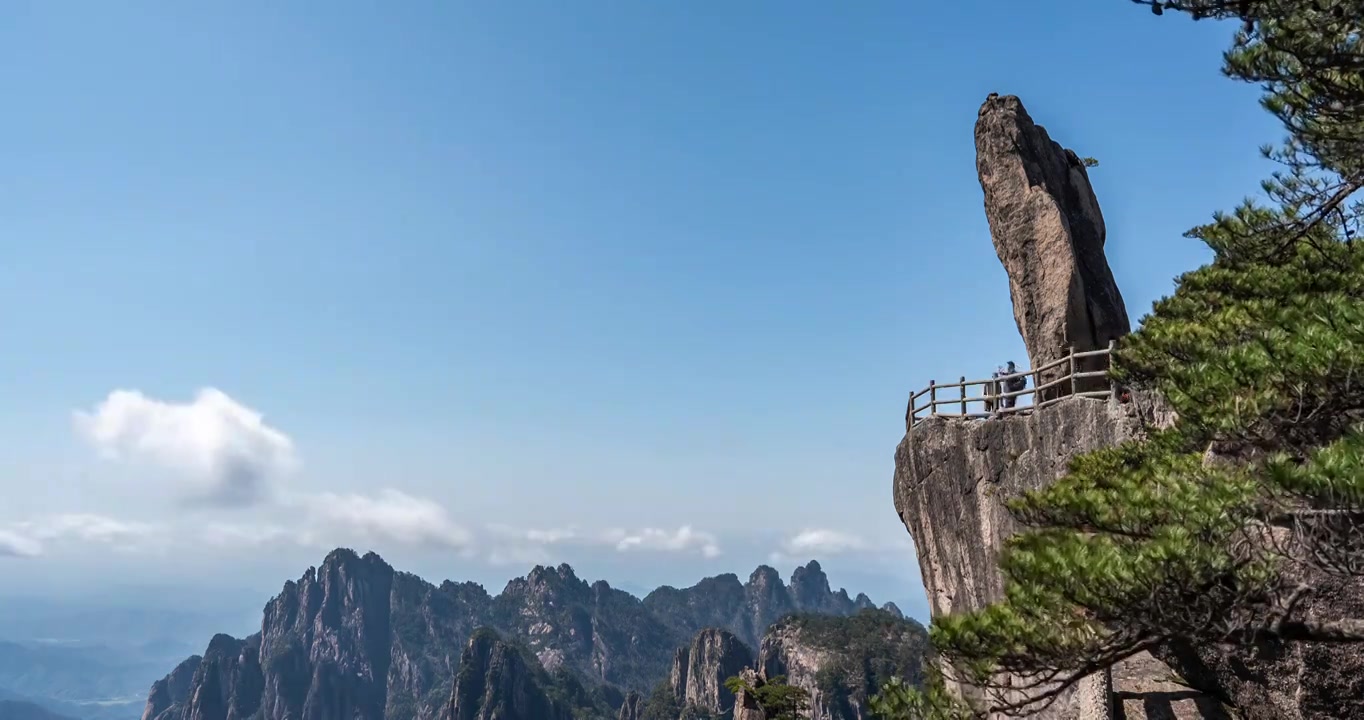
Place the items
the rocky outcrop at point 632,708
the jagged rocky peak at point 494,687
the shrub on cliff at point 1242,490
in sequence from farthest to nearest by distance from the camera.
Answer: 1. the jagged rocky peak at point 494,687
2. the rocky outcrop at point 632,708
3. the shrub on cliff at point 1242,490

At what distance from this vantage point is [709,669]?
137 m

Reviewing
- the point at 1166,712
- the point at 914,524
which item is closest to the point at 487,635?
the point at 914,524

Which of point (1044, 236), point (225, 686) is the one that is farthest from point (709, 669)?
point (1044, 236)

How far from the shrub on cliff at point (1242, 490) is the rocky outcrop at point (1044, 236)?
13.6m

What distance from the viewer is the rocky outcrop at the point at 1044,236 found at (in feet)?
77.8

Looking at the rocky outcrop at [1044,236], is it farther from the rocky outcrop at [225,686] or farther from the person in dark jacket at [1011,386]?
the rocky outcrop at [225,686]

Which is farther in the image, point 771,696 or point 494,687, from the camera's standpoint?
point 494,687

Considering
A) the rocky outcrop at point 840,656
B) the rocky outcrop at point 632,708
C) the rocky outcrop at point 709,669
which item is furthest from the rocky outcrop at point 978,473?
the rocky outcrop at point 632,708

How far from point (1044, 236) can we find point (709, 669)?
124062mm

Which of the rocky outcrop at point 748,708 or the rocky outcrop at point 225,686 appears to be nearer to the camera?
the rocky outcrop at point 748,708

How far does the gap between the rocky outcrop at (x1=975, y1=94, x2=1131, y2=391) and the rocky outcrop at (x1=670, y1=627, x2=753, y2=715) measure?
388ft

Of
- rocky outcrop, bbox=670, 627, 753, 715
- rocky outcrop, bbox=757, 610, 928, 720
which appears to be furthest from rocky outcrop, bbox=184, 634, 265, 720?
rocky outcrop, bbox=757, 610, 928, 720

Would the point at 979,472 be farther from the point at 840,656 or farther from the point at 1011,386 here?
the point at 840,656

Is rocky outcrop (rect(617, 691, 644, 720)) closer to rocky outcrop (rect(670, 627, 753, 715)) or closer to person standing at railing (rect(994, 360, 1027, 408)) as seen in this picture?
rocky outcrop (rect(670, 627, 753, 715))
